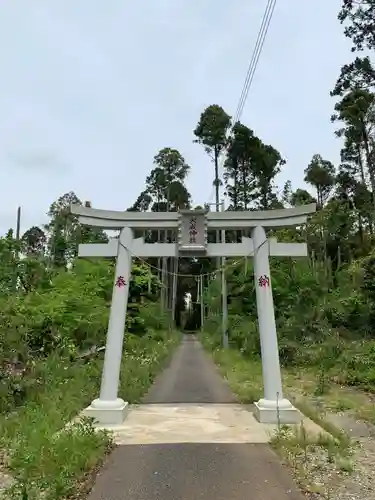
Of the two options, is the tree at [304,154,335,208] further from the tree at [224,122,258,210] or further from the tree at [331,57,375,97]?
the tree at [331,57,375,97]

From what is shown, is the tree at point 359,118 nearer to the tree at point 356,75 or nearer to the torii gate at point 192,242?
the tree at point 356,75

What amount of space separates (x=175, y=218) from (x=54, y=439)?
432 centimetres

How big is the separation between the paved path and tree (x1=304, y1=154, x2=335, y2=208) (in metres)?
31.3

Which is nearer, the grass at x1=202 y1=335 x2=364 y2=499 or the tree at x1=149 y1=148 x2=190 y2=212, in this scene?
the grass at x1=202 y1=335 x2=364 y2=499

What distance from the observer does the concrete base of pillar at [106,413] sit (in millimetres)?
7539

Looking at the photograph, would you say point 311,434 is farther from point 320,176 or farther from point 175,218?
point 320,176

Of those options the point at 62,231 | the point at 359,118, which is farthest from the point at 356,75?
the point at 62,231

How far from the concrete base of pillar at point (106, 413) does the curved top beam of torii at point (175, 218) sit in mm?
2986

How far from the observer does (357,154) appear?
29734mm

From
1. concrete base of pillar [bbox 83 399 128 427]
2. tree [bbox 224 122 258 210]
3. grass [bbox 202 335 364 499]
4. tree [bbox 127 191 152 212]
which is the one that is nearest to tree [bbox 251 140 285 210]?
tree [bbox 224 122 258 210]

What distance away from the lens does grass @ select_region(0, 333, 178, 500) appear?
4531 millimetres

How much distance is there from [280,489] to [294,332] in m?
12.1

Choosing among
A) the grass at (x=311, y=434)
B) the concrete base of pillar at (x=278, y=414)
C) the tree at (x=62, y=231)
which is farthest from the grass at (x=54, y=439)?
the tree at (x=62, y=231)

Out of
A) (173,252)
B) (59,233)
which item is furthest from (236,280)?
(59,233)
